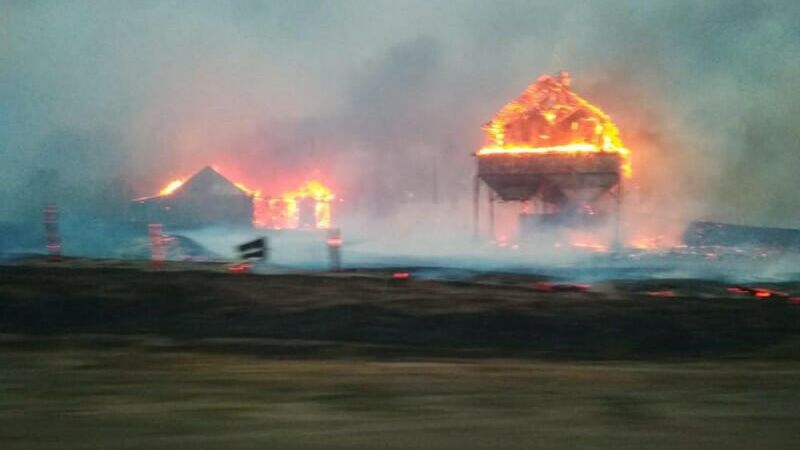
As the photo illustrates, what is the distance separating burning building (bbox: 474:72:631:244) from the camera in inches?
1222

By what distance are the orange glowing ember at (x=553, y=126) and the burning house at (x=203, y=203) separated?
394 inches

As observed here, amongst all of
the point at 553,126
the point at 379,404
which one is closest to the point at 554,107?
the point at 553,126

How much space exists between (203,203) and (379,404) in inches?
1127

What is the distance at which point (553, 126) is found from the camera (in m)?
31.3

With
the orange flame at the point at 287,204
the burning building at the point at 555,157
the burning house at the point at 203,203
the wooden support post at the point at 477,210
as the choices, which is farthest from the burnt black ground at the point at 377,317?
the orange flame at the point at 287,204

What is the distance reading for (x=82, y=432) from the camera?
603cm

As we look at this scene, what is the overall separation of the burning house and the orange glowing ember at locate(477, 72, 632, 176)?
32.8 ft

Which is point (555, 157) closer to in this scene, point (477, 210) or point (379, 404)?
point (477, 210)

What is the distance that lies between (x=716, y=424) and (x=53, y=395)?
524 centimetres

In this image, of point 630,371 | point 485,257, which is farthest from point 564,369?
point 485,257

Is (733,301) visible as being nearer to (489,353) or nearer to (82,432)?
(489,353)

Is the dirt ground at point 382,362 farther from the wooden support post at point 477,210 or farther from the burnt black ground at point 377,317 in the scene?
the wooden support post at point 477,210

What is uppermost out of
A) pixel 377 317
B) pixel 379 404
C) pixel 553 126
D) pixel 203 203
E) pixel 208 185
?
pixel 553 126

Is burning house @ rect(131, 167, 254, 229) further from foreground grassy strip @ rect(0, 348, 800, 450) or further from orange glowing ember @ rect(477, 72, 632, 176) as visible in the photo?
foreground grassy strip @ rect(0, 348, 800, 450)
